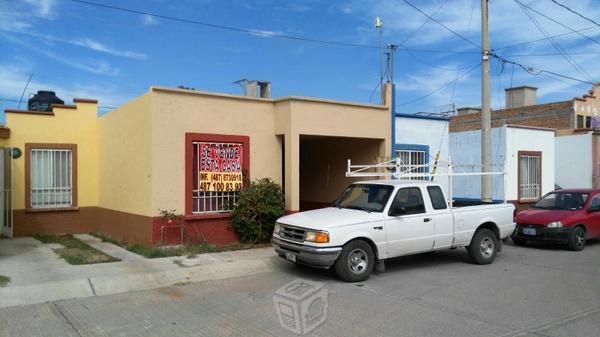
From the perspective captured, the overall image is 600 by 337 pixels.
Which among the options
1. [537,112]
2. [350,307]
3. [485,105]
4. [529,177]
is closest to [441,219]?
[350,307]

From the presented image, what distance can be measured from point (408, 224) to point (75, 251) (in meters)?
7.42

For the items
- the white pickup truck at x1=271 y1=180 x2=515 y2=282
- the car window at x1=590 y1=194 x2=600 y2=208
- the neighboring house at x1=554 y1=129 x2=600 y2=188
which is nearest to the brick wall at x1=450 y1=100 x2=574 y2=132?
the neighboring house at x1=554 y1=129 x2=600 y2=188

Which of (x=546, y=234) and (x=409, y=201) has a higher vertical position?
(x=409, y=201)

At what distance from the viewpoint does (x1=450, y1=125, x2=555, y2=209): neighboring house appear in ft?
59.2

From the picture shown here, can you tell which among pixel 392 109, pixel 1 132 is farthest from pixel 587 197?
pixel 1 132

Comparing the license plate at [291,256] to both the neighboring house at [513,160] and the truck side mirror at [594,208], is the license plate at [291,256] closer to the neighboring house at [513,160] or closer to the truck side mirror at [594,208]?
the truck side mirror at [594,208]

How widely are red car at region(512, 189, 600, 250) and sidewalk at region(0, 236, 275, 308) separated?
6673 millimetres

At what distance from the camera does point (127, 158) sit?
40.8 ft

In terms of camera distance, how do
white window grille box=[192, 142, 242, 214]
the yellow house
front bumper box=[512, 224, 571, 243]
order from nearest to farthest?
1. the yellow house
2. white window grille box=[192, 142, 242, 214]
3. front bumper box=[512, 224, 571, 243]

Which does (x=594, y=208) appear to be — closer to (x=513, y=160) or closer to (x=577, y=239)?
(x=577, y=239)

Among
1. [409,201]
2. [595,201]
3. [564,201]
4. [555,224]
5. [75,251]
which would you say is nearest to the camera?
[409,201]

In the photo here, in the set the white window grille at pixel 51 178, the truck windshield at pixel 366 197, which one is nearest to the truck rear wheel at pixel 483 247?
the truck windshield at pixel 366 197

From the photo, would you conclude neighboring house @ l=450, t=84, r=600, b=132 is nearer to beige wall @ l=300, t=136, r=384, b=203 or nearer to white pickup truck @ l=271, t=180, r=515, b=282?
beige wall @ l=300, t=136, r=384, b=203

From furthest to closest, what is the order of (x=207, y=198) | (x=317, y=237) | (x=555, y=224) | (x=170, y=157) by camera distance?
(x=555, y=224) → (x=207, y=198) → (x=170, y=157) → (x=317, y=237)
